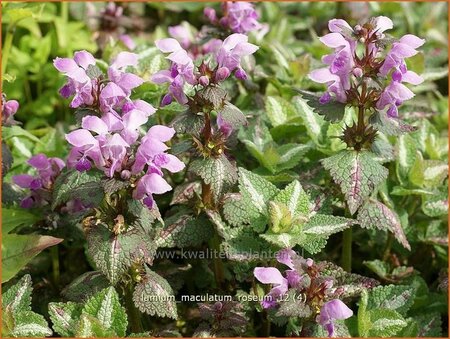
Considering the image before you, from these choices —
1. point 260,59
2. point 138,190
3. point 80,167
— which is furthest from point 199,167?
point 260,59

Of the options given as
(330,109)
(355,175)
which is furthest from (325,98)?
(355,175)

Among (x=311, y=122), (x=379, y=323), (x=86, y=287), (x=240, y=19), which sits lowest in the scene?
(x=379, y=323)

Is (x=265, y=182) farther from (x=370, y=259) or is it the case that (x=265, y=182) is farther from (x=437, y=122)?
(x=437, y=122)

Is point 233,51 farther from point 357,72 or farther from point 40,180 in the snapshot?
point 40,180

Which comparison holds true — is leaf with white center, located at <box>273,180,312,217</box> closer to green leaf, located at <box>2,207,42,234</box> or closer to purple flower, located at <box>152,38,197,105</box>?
purple flower, located at <box>152,38,197,105</box>

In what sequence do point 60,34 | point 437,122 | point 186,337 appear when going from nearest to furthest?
1. point 186,337
2. point 437,122
3. point 60,34

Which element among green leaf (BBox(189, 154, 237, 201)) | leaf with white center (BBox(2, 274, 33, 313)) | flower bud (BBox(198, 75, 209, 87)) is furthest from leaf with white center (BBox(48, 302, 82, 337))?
flower bud (BBox(198, 75, 209, 87))

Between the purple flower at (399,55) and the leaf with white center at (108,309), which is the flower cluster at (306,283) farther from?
the purple flower at (399,55)
